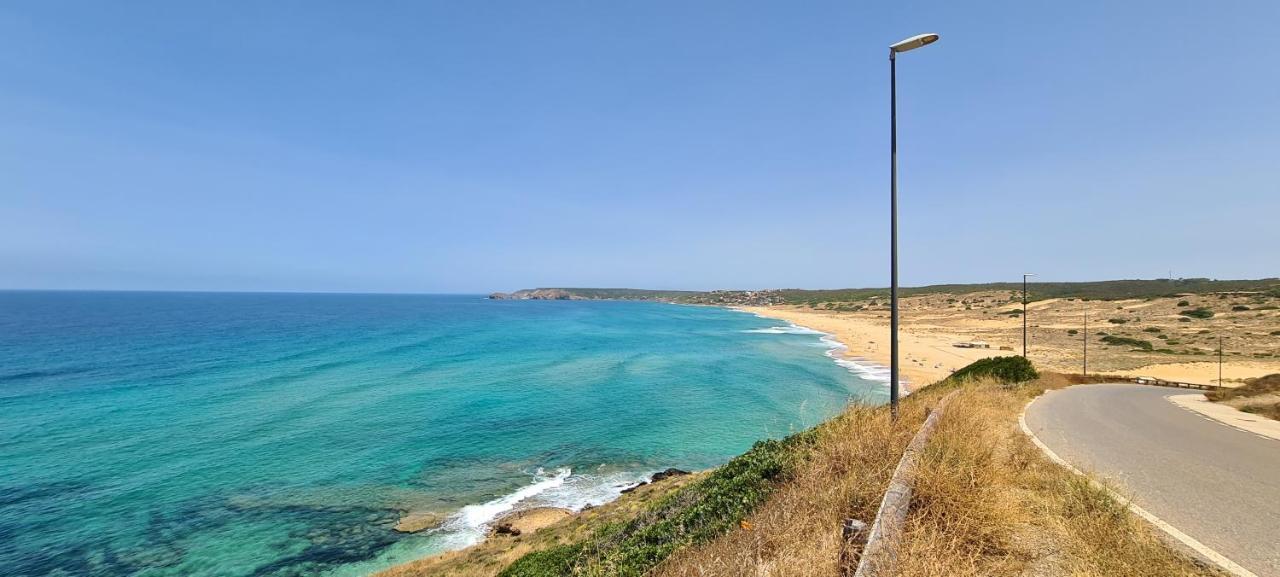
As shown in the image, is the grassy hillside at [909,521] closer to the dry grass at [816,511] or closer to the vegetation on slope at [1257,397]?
the dry grass at [816,511]

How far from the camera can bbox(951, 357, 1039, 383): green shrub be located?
2105cm

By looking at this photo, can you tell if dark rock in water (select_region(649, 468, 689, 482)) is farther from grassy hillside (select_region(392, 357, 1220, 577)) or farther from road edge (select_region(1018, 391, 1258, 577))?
road edge (select_region(1018, 391, 1258, 577))

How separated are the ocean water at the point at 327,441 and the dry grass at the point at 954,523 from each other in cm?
421

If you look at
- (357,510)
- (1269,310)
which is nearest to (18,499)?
(357,510)

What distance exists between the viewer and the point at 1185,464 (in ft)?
30.4

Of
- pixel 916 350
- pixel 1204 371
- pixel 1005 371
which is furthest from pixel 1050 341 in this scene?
pixel 1005 371

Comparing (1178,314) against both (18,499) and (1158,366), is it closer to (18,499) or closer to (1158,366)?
(1158,366)

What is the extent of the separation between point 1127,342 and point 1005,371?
35.4 metres

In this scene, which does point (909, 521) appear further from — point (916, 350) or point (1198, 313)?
point (1198, 313)

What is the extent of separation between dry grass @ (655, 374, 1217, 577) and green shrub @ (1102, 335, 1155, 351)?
5023cm

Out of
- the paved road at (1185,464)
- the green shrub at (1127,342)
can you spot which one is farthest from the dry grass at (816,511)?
the green shrub at (1127,342)

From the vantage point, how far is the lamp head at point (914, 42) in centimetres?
875

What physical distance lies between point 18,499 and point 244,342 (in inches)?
2058

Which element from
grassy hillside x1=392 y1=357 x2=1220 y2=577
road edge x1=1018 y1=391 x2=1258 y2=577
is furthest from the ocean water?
road edge x1=1018 y1=391 x2=1258 y2=577
